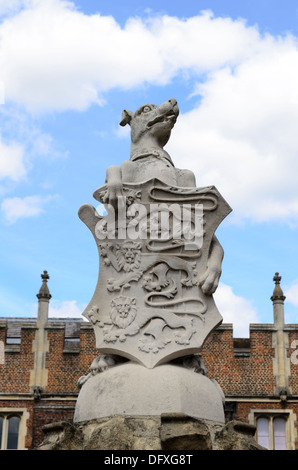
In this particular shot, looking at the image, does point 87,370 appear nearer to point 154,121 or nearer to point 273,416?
point 273,416

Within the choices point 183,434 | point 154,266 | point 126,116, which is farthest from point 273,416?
point 183,434

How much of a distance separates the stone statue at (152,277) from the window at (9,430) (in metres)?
12.8

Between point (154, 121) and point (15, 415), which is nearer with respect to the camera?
point (154, 121)

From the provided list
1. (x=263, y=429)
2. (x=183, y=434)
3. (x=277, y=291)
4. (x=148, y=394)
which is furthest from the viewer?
(x=277, y=291)

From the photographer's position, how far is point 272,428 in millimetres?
18016

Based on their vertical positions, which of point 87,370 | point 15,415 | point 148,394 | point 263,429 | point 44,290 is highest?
point 44,290

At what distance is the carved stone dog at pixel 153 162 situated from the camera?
5.72 m

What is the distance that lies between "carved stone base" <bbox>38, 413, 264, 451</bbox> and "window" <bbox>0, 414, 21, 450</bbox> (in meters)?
13.3

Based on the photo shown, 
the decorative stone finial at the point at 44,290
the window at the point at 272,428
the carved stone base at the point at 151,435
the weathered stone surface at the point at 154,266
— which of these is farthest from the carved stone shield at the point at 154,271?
the decorative stone finial at the point at 44,290

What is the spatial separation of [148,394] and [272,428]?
1373cm

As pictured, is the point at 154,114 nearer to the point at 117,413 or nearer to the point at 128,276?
the point at 128,276

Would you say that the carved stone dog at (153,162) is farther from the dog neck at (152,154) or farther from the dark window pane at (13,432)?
the dark window pane at (13,432)

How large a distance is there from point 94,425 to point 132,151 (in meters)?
2.48

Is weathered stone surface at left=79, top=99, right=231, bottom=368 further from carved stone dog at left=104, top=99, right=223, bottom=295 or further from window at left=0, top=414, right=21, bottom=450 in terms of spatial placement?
window at left=0, top=414, right=21, bottom=450
